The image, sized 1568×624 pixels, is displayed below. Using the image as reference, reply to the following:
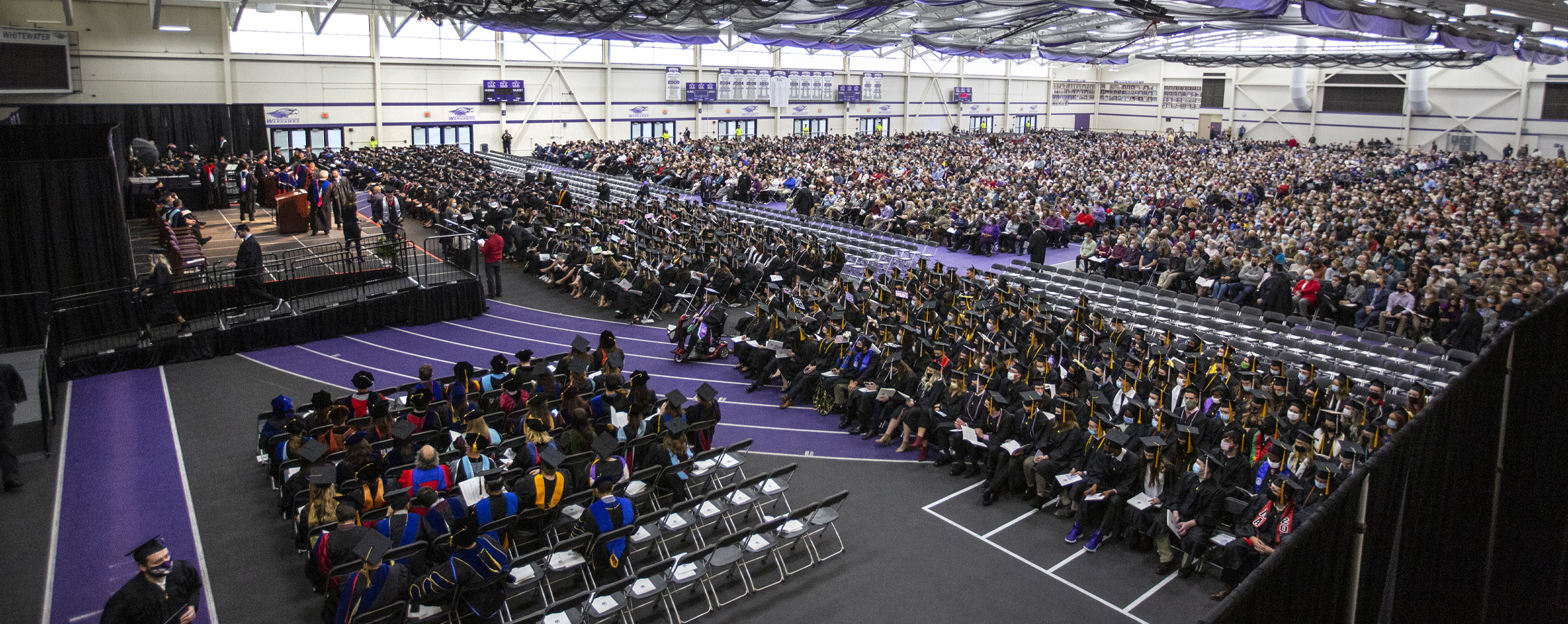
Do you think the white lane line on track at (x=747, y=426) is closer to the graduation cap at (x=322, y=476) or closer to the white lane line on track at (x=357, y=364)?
the white lane line on track at (x=357, y=364)

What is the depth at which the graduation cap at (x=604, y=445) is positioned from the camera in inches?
333

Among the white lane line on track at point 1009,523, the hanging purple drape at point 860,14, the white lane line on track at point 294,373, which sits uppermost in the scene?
the hanging purple drape at point 860,14

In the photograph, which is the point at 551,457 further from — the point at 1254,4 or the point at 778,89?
the point at 778,89

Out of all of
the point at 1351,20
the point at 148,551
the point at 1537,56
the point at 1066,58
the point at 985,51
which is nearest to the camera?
the point at 148,551

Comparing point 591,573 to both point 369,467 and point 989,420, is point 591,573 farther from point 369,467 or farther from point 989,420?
point 989,420

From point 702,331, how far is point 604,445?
5719 millimetres

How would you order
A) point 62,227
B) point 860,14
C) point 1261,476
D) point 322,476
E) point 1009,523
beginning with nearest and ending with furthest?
point 322,476
point 1261,476
point 1009,523
point 62,227
point 860,14

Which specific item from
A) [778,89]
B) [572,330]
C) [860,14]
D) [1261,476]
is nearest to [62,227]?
[572,330]

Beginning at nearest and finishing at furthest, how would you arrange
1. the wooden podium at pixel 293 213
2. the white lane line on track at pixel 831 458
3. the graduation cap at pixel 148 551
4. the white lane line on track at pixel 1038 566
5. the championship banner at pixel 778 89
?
the graduation cap at pixel 148 551 → the white lane line on track at pixel 1038 566 → the white lane line on track at pixel 831 458 → the wooden podium at pixel 293 213 → the championship banner at pixel 778 89

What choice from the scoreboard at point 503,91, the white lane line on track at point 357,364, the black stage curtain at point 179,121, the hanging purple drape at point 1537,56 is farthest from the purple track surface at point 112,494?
the hanging purple drape at point 1537,56

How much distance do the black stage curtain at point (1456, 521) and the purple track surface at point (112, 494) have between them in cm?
761

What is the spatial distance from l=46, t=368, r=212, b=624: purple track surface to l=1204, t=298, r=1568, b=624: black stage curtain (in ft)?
25.0

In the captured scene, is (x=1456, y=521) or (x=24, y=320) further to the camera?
(x=24, y=320)

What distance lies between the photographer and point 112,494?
899 centimetres
